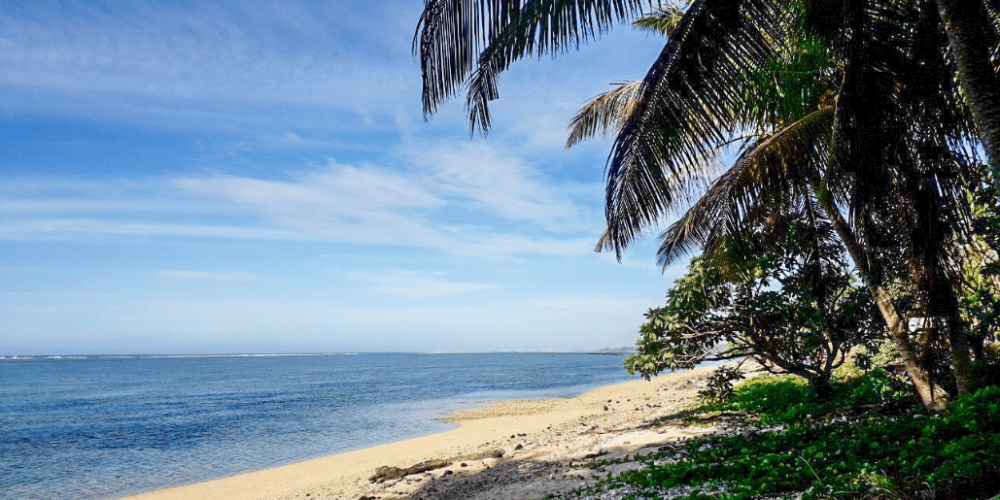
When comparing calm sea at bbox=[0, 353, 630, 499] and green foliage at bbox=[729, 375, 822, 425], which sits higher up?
green foliage at bbox=[729, 375, 822, 425]

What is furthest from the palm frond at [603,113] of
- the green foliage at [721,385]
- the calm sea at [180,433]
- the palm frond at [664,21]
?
the calm sea at [180,433]

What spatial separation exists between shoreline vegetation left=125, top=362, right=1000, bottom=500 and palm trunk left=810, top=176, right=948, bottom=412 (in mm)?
284

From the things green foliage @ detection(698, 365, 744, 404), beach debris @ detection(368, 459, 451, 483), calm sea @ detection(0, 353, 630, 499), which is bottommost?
calm sea @ detection(0, 353, 630, 499)

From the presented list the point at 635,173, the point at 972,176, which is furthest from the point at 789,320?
the point at 635,173

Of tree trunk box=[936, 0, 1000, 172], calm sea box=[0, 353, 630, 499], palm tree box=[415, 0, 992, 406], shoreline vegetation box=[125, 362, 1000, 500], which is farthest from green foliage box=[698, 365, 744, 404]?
calm sea box=[0, 353, 630, 499]

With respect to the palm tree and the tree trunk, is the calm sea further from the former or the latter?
the tree trunk

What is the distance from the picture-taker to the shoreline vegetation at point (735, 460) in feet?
17.1

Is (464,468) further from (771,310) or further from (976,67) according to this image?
(976,67)

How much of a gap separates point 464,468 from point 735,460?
5.34 meters

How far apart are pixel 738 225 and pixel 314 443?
17.7 metres

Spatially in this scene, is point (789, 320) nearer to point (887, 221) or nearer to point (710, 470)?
point (887, 221)

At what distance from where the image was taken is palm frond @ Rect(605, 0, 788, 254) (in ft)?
16.7

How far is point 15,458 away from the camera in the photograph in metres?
20.1

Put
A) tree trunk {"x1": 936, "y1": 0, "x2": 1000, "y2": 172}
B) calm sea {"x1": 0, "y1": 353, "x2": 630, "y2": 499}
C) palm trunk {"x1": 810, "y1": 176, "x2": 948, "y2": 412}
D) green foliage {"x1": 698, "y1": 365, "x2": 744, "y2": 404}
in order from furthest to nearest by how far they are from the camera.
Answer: calm sea {"x1": 0, "y1": 353, "x2": 630, "y2": 499}
green foliage {"x1": 698, "y1": 365, "x2": 744, "y2": 404}
palm trunk {"x1": 810, "y1": 176, "x2": 948, "y2": 412}
tree trunk {"x1": 936, "y1": 0, "x2": 1000, "y2": 172}
